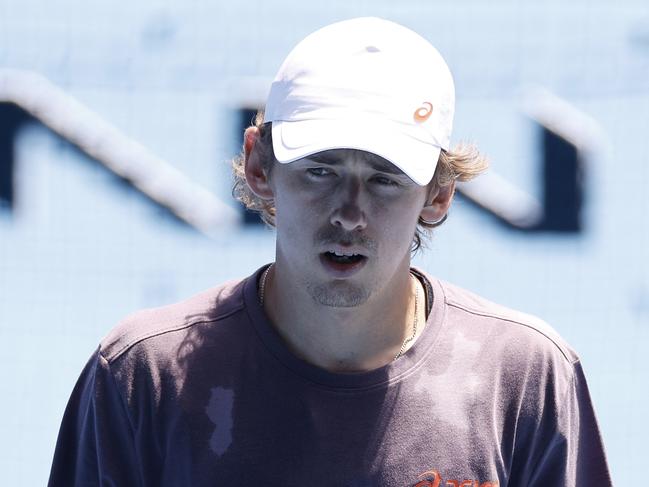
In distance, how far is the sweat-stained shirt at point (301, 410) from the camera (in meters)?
2.02

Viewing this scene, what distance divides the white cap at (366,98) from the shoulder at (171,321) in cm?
32

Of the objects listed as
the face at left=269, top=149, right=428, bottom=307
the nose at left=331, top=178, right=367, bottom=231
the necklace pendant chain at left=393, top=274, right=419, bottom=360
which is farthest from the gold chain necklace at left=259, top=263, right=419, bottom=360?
the nose at left=331, top=178, right=367, bottom=231

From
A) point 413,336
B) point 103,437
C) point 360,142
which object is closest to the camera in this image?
point 360,142

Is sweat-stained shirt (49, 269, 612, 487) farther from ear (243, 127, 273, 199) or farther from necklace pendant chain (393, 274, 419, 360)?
ear (243, 127, 273, 199)

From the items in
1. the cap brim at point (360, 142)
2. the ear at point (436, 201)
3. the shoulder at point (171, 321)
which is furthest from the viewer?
the ear at point (436, 201)

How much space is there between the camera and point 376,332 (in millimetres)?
2160

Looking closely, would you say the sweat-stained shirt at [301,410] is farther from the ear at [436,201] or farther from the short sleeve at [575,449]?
the ear at [436,201]

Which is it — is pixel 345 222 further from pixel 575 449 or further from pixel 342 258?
pixel 575 449

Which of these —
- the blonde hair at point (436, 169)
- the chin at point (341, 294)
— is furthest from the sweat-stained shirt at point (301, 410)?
the blonde hair at point (436, 169)

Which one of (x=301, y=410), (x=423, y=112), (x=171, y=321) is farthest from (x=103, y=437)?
(x=423, y=112)

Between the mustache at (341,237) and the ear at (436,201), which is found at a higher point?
the ear at (436,201)

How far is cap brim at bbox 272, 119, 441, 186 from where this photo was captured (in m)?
1.96

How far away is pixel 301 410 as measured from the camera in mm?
2041

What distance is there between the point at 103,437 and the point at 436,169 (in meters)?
0.78
